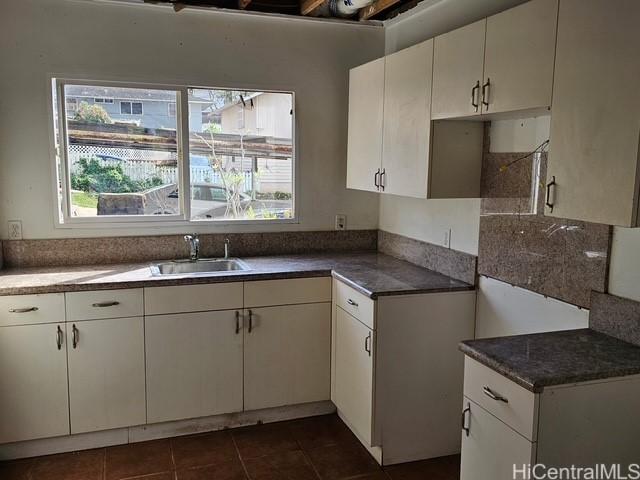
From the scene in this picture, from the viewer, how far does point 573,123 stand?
185cm

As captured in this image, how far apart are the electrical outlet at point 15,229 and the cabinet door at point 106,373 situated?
2.51 ft

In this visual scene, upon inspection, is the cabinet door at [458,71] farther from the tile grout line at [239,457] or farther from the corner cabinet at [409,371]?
the tile grout line at [239,457]

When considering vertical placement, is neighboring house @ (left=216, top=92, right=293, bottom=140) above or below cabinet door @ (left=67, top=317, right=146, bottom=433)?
above

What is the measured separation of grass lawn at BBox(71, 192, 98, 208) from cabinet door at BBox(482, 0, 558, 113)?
7.77ft

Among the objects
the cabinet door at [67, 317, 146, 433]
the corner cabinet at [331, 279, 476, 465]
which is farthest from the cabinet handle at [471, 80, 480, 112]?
the cabinet door at [67, 317, 146, 433]

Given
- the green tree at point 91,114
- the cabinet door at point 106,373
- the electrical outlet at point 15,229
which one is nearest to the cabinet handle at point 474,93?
the cabinet door at point 106,373

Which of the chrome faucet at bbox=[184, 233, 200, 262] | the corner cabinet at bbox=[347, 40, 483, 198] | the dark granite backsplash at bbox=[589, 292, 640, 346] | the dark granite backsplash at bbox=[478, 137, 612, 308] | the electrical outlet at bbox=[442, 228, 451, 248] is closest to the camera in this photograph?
the dark granite backsplash at bbox=[589, 292, 640, 346]

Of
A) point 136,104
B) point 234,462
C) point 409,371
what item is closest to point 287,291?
point 409,371

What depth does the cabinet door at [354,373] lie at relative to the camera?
2822 millimetres

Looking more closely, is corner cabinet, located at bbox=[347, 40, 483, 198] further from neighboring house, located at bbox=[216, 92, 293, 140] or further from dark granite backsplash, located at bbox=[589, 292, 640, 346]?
dark granite backsplash, located at bbox=[589, 292, 640, 346]

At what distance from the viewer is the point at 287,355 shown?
3.26m

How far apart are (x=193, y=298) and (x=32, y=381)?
0.90 m

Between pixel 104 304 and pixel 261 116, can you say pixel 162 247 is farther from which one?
pixel 261 116

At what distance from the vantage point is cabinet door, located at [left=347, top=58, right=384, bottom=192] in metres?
3.20
